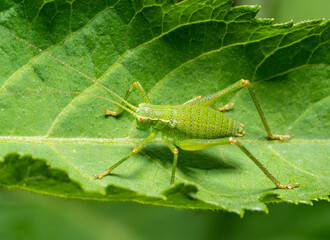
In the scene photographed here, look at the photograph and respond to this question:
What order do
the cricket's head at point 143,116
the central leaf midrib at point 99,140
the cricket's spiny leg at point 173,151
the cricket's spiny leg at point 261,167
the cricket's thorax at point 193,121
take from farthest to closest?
the cricket's thorax at point 193,121
the cricket's head at point 143,116
the cricket's spiny leg at point 261,167
the cricket's spiny leg at point 173,151
the central leaf midrib at point 99,140

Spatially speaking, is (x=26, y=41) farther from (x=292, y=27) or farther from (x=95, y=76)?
(x=292, y=27)

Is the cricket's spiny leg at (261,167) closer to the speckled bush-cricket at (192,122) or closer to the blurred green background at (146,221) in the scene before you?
the speckled bush-cricket at (192,122)

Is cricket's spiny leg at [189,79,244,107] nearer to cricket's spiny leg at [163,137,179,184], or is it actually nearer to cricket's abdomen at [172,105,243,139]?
cricket's abdomen at [172,105,243,139]

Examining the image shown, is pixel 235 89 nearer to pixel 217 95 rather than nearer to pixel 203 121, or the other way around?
pixel 217 95

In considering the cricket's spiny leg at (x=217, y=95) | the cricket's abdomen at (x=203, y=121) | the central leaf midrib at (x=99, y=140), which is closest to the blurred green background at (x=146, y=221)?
the central leaf midrib at (x=99, y=140)

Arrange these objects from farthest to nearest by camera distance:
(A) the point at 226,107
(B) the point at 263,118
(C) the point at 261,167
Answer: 1. (A) the point at 226,107
2. (B) the point at 263,118
3. (C) the point at 261,167

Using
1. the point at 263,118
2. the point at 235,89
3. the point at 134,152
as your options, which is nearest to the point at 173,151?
the point at 134,152
